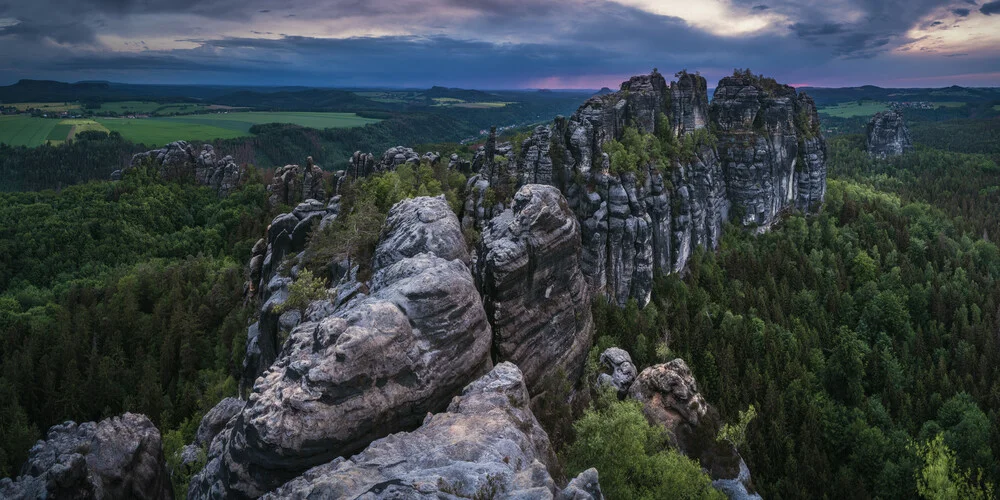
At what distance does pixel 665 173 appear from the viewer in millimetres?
70062

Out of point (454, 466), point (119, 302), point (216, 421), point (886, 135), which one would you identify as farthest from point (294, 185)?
point (886, 135)

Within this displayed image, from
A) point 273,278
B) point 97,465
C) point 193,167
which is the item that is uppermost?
point 193,167

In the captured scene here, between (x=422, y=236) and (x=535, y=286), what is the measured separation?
755 centimetres

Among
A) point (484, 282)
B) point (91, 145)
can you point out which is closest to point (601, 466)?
point (484, 282)

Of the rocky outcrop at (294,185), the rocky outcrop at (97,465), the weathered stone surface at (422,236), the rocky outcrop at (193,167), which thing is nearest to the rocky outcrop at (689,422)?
the weathered stone surface at (422,236)

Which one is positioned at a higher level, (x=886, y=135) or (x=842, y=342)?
(x=886, y=135)

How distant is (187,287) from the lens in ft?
223

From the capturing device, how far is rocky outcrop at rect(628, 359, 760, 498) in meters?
30.1

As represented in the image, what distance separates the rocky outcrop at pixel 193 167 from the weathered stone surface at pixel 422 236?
8948 centimetres

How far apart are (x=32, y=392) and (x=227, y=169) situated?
6535cm

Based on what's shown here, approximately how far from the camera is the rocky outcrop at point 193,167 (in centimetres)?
10825

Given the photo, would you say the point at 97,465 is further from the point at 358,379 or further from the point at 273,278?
the point at 358,379

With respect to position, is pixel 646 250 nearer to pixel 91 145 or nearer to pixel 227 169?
pixel 227 169

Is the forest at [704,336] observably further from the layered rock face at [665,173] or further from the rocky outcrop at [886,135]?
the rocky outcrop at [886,135]
